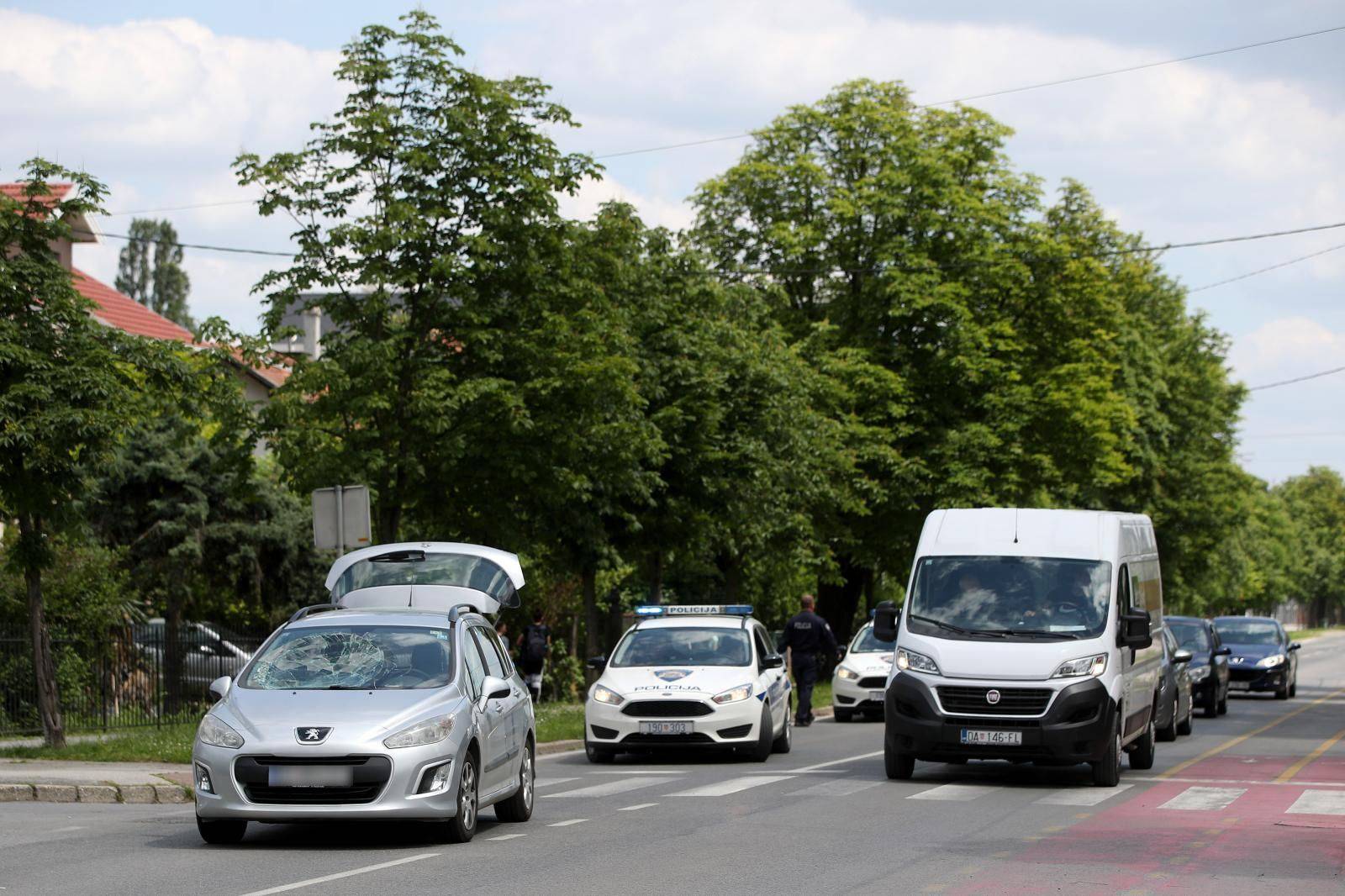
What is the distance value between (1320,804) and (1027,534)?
3814 mm

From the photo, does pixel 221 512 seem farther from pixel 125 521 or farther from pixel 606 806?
pixel 606 806

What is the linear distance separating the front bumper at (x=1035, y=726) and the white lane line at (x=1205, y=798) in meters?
0.89

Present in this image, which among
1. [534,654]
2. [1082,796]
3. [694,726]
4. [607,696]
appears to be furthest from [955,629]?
[534,654]

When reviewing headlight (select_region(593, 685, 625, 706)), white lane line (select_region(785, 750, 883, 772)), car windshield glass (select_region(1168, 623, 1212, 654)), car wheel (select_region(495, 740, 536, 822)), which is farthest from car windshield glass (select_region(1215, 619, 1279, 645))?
car wheel (select_region(495, 740, 536, 822))

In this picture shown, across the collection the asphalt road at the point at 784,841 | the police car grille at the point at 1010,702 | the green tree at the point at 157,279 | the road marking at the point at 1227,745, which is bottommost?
the road marking at the point at 1227,745


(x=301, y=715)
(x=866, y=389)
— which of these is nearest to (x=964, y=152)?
(x=866, y=389)

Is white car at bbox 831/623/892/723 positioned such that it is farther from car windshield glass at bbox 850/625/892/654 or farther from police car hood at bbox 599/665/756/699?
police car hood at bbox 599/665/756/699

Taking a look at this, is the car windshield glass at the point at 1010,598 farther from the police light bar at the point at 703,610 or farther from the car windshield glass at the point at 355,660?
the car windshield glass at the point at 355,660

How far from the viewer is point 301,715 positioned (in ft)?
36.4

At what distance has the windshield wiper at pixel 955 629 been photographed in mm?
16203

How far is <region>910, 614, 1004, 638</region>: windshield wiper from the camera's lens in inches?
638

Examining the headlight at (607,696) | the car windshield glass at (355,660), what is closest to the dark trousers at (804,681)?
the headlight at (607,696)

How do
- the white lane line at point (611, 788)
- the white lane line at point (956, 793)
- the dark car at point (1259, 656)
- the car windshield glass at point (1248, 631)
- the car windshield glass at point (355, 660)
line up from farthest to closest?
the car windshield glass at point (1248, 631) → the dark car at point (1259, 656) → the white lane line at point (611, 788) → the white lane line at point (956, 793) → the car windshield glass at point (355, 660)

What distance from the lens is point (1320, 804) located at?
14.5m
